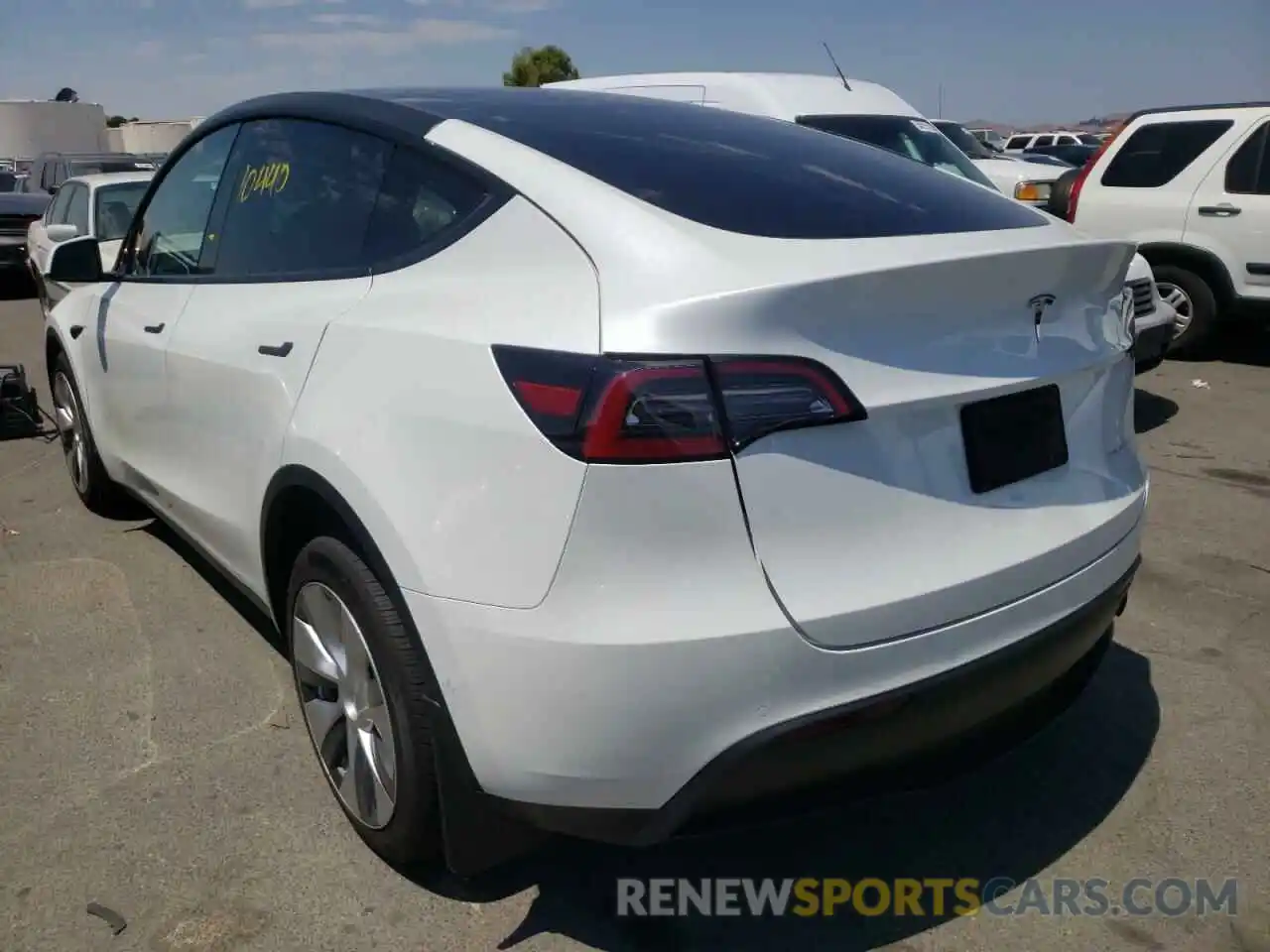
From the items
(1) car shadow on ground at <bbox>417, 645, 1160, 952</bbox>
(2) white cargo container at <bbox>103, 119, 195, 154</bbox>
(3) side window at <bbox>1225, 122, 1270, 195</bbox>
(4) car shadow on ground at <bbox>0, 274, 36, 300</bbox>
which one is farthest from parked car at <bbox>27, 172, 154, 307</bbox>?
(2) white cargo container at <bbox>103, 119, 195, 154</bbox>

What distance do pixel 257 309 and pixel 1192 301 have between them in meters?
7.34

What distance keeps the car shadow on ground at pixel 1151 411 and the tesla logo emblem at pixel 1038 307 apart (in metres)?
4.48

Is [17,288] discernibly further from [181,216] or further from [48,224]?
[181,216]

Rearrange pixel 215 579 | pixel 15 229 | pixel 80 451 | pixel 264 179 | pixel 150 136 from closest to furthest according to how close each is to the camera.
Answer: pixel 264 179
pixel 215 579
pixel 80 451
pixel 15 229
pixel 150 136

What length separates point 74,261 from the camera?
155 inches

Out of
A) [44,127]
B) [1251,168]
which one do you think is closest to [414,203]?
[1251,168]

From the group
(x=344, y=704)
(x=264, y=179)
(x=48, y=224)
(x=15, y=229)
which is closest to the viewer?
(x=344, y=704)

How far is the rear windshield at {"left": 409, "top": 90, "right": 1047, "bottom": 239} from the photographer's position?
7.34ft

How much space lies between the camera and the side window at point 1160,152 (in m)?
8.10

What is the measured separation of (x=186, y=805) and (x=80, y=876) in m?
0.31

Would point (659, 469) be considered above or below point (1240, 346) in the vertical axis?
above

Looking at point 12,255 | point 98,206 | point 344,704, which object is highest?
point 98,206

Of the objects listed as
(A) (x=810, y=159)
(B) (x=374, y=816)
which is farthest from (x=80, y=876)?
(A) (x=810, y=159)

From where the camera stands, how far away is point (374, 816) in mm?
2410
